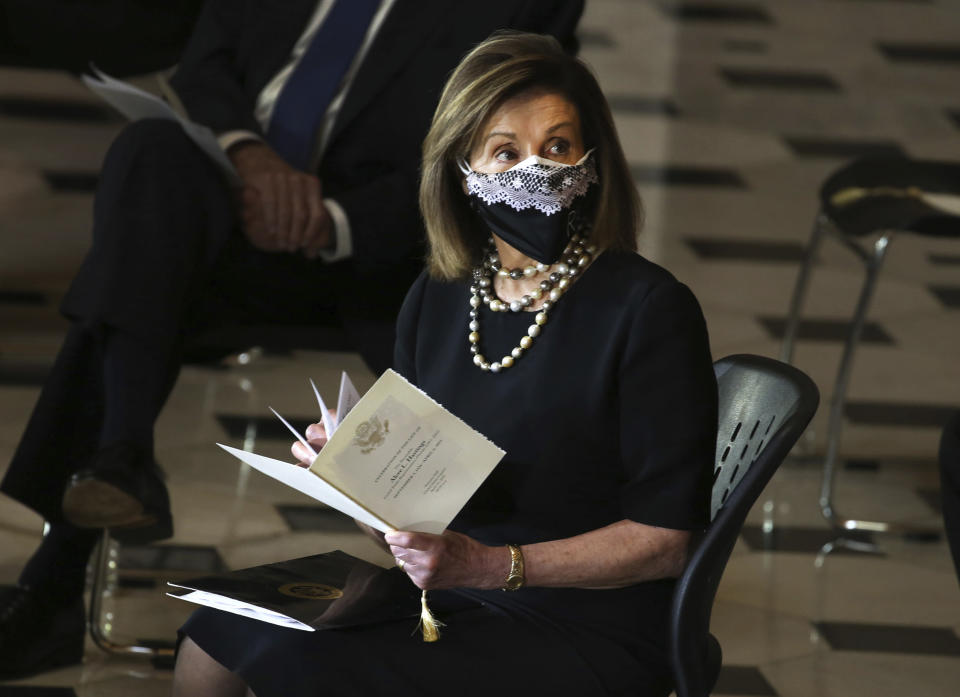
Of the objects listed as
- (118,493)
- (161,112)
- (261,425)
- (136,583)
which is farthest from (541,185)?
(261,425)

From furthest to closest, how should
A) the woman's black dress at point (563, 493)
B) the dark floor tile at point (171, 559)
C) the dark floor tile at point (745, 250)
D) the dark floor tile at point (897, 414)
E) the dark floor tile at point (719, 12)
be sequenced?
1. the dark floor tile at point (719, 12)
2. the dark floor tile at point (745, 250)
3. the dark floor tile at point (897, 414)
4. the dark floor tile at point (171, 559)
5. the woman's black dress at point (563, 493)

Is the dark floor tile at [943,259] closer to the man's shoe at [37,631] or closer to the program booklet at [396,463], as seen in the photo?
the man's shoe at [37,631]

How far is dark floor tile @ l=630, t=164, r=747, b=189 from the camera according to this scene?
21.7 ft

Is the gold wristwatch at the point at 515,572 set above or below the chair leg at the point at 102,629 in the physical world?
above

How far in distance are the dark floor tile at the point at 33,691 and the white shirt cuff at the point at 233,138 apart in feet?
3.67

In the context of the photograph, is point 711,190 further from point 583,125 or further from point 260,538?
point 583,125

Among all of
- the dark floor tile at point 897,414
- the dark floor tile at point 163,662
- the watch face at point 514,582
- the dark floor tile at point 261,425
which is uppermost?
the watch face at point 514,582

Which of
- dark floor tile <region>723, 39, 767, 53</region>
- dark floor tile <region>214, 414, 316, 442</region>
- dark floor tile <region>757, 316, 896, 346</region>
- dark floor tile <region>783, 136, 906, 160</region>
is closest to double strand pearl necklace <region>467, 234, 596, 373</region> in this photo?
dark floor tile <region>214, 414, 316, 442</region>

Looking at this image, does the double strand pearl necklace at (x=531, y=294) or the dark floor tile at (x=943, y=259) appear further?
the dark floor tile at (x=943, y=259)

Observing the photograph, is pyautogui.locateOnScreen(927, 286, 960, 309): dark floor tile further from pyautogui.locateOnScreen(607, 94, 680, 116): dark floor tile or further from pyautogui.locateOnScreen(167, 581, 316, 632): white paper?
pyautogui.locateOnScreen(167, 581, 316, 632): white paper

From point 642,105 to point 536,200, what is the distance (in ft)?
18.1

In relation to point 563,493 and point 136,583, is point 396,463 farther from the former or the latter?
point 136,583

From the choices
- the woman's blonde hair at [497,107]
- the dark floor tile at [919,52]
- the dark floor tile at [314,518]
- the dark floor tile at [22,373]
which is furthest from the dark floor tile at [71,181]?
the dark floor tile at [919,52]

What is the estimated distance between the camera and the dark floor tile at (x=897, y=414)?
458cm
